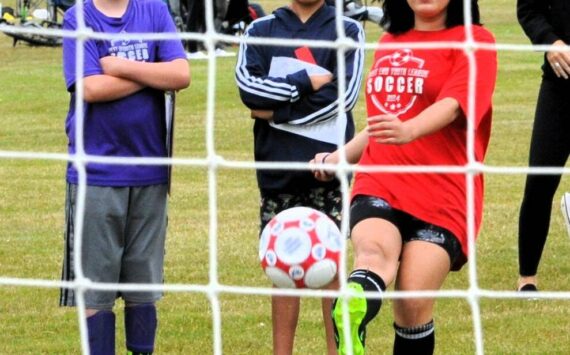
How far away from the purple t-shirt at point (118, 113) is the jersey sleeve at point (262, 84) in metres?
0.33

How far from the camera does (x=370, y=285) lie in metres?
4.10

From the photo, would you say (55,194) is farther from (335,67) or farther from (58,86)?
(58,86)

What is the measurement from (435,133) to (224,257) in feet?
9.95

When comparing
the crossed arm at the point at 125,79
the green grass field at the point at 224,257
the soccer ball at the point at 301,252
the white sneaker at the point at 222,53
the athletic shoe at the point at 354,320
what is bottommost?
the white sneaker at the point at 222,53

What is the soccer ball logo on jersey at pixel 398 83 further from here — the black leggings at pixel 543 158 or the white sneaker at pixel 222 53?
the white sneaker at pixel 222 53

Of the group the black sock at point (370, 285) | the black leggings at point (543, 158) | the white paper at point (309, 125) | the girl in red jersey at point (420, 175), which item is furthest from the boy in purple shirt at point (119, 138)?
the black leggings at point (543, 158)

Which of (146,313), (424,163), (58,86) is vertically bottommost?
(58,86)

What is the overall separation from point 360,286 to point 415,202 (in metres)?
0.40

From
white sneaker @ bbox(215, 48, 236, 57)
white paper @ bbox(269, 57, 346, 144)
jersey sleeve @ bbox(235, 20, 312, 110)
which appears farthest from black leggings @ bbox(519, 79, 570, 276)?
white sneaker @ bbox(215, 48, 236, 57)

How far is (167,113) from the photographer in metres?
4.66

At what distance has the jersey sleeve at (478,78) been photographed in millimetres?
4215

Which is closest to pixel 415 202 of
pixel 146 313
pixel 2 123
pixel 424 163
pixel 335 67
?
pixel 424 163

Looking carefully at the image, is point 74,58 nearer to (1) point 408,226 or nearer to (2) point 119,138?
(2) point 119,138

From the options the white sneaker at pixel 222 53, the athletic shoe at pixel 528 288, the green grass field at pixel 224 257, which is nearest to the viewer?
the green grass field at pixel 224 257
